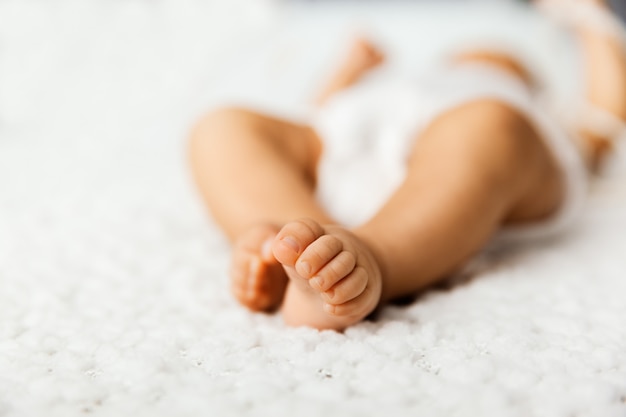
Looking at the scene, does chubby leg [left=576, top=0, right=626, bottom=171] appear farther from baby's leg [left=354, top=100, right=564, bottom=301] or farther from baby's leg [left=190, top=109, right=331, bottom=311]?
baby's leg [left=190, top=109, right=331, bottom=311]

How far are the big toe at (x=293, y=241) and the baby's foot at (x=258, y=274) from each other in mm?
89

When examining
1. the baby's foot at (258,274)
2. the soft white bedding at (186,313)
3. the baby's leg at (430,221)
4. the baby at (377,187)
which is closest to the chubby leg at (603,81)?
the soft white bedding at (186,313)

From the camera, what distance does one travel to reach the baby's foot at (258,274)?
569mm

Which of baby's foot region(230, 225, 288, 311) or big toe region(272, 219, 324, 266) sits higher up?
big toe region(272, 219, 324, 266)

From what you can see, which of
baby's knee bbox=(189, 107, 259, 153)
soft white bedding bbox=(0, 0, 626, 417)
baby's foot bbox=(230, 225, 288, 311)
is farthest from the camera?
baby's knee bbox=(189, 107, 259, 153)

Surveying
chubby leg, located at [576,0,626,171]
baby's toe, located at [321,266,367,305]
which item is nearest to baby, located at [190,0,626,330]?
baby's toe, located at [321,266,367,305]

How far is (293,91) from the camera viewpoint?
1.49m

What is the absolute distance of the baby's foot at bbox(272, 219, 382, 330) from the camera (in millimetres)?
478

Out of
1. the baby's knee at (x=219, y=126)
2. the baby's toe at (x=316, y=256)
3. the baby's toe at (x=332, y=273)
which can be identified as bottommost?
the baby's toe at (x=332, y=273)

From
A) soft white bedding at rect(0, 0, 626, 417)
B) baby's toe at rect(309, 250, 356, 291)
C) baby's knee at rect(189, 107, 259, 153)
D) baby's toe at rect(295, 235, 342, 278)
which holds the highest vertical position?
baby's knee at rect(189, 107, 259, 153)

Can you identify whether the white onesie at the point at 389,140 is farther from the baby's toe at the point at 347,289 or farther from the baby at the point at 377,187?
the baby's toe at the point at 347,289

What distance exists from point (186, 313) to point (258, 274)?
0.24 feet

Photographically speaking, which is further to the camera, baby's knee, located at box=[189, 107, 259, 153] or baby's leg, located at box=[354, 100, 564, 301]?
baby's knee, located at box=[189, 107, 259, 153]

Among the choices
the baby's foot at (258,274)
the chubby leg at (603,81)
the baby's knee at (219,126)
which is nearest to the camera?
the baby's foot at (258,274)
